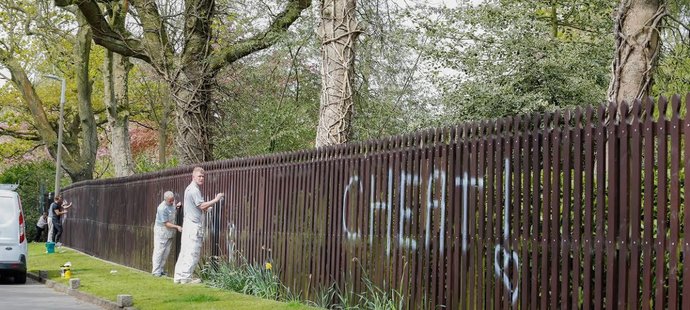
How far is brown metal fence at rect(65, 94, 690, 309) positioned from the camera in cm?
748

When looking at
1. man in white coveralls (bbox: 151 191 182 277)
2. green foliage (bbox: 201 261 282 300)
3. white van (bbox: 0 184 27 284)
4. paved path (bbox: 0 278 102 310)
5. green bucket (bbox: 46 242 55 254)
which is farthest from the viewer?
green bucket (bbox: 46 242 55 254)

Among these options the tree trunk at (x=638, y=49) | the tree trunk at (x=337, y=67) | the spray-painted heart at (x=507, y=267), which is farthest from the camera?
the tree trunk at (x=337, y=67)

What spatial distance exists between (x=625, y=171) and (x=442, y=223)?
280 centimetres

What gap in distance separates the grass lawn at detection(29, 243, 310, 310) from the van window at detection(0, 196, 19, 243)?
3.77 feet

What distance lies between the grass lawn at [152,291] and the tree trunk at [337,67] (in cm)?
267

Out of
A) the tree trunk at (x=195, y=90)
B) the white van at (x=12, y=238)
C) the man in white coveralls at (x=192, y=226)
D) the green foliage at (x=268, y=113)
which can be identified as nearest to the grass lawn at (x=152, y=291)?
the man in white coveralls at (x=192, y=226)

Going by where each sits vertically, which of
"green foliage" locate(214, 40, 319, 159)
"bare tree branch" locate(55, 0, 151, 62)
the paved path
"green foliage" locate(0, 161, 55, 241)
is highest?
"bare tree branch" locate(55, 0, 151, 62)

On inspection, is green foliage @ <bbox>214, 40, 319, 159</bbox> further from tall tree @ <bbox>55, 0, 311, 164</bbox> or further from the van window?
the van window

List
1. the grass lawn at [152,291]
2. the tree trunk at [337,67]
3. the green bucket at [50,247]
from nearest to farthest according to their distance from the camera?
the grass lawn at [152,291] < the tree trunk at [337,67] < the green bucket at [50,247]

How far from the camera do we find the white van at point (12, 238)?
20.3m

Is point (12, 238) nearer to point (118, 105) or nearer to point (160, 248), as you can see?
point (160, 248)

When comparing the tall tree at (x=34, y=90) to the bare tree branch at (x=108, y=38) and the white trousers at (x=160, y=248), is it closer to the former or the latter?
the bare tree branch at (x=108, y=38)

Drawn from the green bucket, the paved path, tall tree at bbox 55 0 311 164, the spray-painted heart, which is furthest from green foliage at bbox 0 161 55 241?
the spray-painted heart

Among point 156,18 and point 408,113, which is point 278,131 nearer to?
point 408,113
